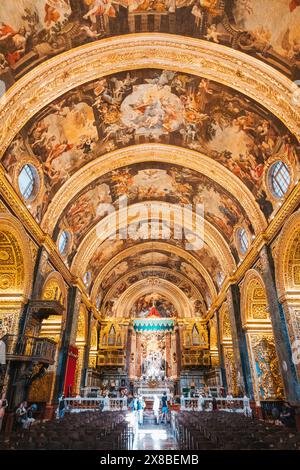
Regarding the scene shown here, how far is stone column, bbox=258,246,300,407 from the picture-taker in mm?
11422

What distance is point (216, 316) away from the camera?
24078 mm

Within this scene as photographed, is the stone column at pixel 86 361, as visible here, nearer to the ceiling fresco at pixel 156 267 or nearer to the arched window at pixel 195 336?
the ceiling fresco at pixel 156 267

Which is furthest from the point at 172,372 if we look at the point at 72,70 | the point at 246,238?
the point at 72,70

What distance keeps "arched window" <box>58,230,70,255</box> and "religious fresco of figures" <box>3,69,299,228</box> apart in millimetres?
3220

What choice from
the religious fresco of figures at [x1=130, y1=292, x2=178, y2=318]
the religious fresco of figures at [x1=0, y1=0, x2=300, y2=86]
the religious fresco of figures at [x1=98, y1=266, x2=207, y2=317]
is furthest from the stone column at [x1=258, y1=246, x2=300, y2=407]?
the religious fresco of figures at [x1=130, y1=292, x2=178, y2=318]

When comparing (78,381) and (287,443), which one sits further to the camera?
(78,381)

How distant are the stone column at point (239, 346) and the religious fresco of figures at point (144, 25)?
13.0 m

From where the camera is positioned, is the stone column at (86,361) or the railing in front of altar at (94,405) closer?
the railing in front of altar at (94,405)

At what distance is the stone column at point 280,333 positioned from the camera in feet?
37.5

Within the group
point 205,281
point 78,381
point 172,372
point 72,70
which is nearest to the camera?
point 72,70

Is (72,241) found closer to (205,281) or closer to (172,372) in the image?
(205,281)

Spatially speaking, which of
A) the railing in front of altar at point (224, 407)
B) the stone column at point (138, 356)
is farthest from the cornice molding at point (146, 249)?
the stone column at point (138, 356)

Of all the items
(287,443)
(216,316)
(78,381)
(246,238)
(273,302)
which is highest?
(246,238)

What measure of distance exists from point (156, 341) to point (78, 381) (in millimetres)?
13380
